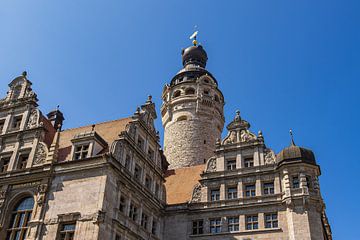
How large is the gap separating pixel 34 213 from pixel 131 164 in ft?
23.1

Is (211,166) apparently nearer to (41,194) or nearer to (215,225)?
(215,225)

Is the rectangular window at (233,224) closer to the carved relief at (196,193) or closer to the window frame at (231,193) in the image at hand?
the window frame at (231,193)

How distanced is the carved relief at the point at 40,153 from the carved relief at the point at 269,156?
16603mm

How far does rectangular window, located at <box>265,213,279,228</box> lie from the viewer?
29.4 metres

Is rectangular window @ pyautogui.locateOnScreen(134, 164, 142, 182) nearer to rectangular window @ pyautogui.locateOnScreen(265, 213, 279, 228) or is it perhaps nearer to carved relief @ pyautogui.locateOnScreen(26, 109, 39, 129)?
carved relief @ pyautogui.locateOnScreen(26, 109, 39, 129)

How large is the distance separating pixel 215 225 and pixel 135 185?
23.9 feet

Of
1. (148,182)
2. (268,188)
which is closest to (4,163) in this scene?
(148,182)

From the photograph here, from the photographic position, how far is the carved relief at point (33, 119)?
29625 millimetres

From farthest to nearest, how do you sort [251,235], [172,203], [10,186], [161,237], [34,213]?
1. [172,203]
2. [161,237]
3. [251,235]
4. [10,186]
5. [34,213]

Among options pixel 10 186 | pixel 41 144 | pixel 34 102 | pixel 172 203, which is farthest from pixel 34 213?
pixel 172 203

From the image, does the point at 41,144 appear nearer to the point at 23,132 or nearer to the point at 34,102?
the point at 23,132

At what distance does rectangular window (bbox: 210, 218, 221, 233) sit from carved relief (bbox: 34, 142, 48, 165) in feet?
43.7

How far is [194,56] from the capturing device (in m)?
55.0

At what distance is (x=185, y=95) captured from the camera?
48.4 meters
